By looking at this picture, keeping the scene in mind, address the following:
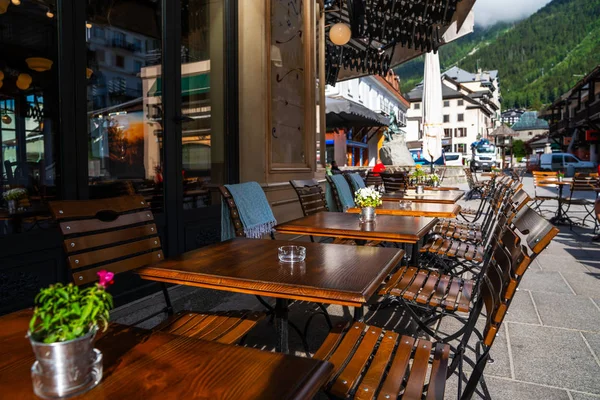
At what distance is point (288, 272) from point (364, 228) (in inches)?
47.7

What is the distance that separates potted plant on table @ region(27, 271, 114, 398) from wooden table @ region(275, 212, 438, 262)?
1.93 m

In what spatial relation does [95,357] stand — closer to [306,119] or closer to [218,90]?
[218,90]

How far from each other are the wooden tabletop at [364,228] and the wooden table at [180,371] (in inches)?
65.2

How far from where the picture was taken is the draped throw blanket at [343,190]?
5188 mm

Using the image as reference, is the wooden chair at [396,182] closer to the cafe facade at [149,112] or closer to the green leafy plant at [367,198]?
the cafe facade at [149,112]

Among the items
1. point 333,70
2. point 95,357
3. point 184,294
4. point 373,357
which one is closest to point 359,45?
point 333,70

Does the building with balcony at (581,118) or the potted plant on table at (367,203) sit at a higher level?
the building with balcony at (581,118)

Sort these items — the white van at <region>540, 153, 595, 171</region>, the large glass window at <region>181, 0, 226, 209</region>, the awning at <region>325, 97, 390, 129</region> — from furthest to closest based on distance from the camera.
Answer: the white van at <region>540, 153, 595, 171</region>, the awning at <region>325, 97, 390, 129</region>, the large glass window at <region>181, 0, 226, 209</region>

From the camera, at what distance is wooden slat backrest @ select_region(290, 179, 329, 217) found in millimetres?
3941

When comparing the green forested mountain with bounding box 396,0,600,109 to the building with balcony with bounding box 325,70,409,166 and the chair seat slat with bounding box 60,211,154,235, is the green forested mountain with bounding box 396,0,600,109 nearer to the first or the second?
the building with balcony with bounding box 325,70,409,166

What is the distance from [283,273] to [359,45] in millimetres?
8529

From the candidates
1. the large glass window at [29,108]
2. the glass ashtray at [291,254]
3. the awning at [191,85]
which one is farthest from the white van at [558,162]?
the large glass window at [29,108]

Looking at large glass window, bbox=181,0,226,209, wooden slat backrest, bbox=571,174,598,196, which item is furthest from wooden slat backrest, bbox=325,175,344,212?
wooden slat backrest, bbox=571,174,598,196

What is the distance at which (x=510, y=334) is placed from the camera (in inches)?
113
